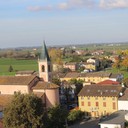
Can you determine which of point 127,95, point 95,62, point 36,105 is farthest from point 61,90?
point 95,62

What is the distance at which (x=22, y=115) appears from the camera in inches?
1474

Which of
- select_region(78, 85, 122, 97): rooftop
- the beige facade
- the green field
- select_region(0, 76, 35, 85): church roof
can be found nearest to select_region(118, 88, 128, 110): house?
select_region(78, 85, 122, 97): rooftop

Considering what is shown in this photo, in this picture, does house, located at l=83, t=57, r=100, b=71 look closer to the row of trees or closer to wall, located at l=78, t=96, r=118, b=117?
wall, located at l=78, t=96, r=118, b=117

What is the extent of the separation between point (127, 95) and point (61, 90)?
23.0 meters

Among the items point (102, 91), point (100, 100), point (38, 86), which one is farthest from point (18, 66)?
point (100, 100)

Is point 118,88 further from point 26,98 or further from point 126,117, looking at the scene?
point 26,98

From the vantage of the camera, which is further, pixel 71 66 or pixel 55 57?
pixel 71 66

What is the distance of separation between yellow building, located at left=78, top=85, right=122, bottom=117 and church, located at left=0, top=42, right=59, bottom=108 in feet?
16.0

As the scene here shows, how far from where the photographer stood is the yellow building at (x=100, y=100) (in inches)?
2126

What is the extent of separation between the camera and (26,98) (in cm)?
3819

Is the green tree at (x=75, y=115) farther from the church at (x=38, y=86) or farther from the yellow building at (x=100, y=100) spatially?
the church at (x=38, y=86)

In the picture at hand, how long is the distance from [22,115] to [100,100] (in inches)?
817

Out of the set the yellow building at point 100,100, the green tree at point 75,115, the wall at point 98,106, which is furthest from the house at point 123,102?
the green tree at point 75,115

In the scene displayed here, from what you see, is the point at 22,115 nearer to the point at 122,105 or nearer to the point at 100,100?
the point at 122,105
